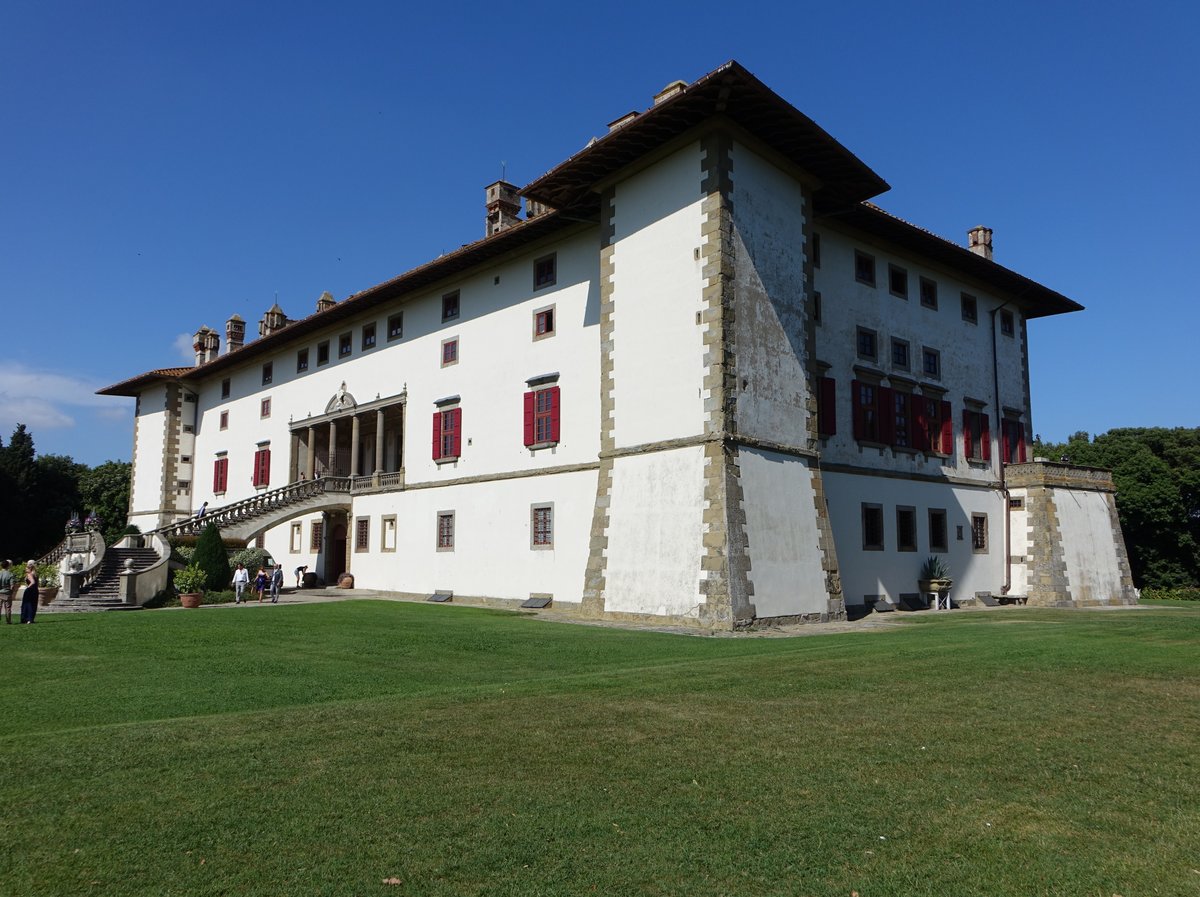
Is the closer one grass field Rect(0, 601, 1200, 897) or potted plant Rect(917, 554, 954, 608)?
grass field Rect(0, 601, 1200, 897)

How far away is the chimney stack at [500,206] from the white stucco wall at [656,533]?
1589cm

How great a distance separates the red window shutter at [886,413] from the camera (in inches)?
1113

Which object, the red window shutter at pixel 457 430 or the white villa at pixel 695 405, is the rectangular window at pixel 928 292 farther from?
the red window shutter at pixel 457 430

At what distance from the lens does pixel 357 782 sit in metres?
6.40

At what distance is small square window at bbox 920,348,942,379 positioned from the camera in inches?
1195

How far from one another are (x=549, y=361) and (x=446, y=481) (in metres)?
6.90

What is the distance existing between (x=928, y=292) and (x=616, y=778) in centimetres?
2806

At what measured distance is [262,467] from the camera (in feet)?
144

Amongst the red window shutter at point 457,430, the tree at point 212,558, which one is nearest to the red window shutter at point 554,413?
the red window shutter at point 457,430

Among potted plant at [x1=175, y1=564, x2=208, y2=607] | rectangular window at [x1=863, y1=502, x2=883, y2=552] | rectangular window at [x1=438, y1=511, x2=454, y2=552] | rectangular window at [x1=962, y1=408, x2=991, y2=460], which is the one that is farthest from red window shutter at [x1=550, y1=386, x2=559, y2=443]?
rectangular window at [x1=962, y1=408, x2=991, y2=460]

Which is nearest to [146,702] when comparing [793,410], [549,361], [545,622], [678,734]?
[678,734]

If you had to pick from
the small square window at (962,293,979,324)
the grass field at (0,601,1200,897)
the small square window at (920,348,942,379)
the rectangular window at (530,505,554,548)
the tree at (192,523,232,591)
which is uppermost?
the small square window at (962,293,979,324)

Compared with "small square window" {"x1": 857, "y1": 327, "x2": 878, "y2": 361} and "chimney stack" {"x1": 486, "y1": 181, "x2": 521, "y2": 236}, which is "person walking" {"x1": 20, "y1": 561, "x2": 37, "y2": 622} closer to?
"chimney stack" {"x1": 486, "y1": 181, "x2": 521, "y2": 236}

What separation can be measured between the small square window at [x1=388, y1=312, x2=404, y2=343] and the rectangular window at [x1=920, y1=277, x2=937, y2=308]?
1955 centimetres
